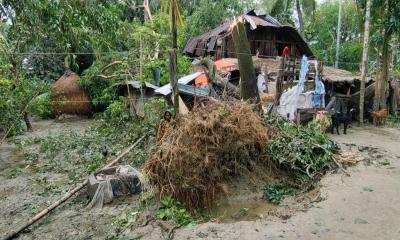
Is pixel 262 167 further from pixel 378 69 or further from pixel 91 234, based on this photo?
pixel 378 69

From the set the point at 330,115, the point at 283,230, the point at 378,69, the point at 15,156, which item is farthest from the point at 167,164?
the point at 378,69

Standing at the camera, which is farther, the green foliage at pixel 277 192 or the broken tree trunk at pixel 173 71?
the broken tree trunk at pixel 173 71

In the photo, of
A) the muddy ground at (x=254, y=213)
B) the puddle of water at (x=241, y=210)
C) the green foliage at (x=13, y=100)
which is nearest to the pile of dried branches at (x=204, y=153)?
the puddle of water at (x=241, y=210)

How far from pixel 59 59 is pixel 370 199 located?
61.4 ft

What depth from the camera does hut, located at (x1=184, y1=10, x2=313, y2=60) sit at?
19891mm

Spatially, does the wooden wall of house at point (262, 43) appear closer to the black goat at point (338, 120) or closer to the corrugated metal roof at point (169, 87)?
the corrugated metal roof at point (169, 87)

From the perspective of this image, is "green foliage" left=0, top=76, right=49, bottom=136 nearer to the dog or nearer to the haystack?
the haystack

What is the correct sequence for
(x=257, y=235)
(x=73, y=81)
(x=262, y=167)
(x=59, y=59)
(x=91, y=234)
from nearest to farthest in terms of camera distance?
1. (x=257, y=235)
2. (x=91, y=234)
3. (x=262, y=167)
4. (x=73, y=81)
5. (x=59, y=59)

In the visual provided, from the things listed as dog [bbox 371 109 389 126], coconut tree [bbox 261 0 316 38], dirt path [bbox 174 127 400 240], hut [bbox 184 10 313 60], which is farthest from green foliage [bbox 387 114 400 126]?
coconut tree [bbox 261 0 316 38]

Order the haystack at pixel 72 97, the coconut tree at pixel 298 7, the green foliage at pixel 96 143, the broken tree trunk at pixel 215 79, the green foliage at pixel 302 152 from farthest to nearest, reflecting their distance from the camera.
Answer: the coconut tree at pixel 298 7
the haystack at pixel 72 97
the broken tree trunk at pixel 215 79
the green foliage at pixel 96 143
the green foliage at pixel 302 152

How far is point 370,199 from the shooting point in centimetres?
701

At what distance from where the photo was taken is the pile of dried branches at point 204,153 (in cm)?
710

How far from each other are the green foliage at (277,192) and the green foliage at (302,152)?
0.49 metres

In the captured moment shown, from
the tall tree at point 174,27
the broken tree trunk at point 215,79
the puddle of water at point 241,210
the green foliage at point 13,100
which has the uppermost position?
the tall tree at point 174,27
